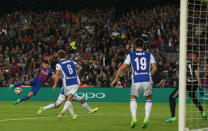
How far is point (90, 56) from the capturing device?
2973 cm

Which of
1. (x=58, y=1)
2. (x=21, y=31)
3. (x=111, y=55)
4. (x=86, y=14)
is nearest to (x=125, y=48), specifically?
(x=111, y=55)

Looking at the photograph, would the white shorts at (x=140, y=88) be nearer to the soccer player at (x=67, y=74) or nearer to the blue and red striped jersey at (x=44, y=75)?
the soccer player at (x=67, y=74)

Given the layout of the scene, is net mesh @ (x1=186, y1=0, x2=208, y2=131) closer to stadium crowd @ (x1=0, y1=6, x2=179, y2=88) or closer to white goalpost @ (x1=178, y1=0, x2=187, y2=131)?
white goalpost @ (x1=178, y1=0, x2=187, y2=131)

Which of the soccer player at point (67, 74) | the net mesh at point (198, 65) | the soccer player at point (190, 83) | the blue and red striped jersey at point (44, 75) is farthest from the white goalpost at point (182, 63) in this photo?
the blue and red striped jersey at point (44, 75)

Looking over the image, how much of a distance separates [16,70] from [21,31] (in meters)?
4.72

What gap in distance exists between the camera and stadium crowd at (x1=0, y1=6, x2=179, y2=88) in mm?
27641

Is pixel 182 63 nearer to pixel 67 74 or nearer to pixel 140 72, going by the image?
pixel 140 72

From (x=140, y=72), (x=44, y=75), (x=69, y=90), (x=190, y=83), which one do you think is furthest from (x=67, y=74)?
(x=44, y=75)

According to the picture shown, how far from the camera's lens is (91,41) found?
31516mm

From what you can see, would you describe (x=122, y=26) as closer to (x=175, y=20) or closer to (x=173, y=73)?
(x=175, y=20)

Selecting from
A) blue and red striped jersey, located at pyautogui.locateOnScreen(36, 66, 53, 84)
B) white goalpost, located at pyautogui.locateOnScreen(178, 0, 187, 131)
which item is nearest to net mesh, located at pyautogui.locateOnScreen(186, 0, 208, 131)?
white goalpost, located at pyautogui.locateOnScreen(178, 0, 187, 131)

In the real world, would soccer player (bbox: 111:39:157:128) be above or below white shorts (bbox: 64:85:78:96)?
above

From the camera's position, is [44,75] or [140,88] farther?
[44,75]

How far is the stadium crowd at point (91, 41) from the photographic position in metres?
27.6
